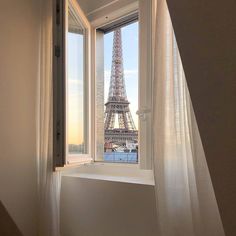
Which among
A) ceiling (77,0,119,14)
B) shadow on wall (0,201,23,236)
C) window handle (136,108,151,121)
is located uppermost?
ceiling (77,0,119,14)

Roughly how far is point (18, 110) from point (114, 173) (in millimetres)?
853

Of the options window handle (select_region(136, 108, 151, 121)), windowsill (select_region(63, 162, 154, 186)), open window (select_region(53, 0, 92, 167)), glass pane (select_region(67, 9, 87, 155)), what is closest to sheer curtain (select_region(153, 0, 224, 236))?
windowsill (select_region(63, 162, 154, 186))

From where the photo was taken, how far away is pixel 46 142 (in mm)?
2225

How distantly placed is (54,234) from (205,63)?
1.67m

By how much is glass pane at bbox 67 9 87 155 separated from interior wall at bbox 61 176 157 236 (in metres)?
0.29

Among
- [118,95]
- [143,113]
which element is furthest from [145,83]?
[118,95]

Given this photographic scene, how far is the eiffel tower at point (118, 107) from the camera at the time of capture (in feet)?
7.75

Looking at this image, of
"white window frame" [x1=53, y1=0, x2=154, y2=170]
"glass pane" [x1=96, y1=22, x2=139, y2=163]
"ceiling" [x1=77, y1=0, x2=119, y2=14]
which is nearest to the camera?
"white window frame" [x1=53, y1=0, x2=154, y2=170]

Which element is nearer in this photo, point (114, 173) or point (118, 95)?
point (114, 173)

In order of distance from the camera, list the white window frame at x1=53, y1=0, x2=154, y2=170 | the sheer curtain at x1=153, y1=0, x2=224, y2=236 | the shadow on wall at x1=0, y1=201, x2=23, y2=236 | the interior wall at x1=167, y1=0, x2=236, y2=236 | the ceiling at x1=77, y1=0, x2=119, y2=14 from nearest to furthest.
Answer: the interior wall at x1=167, y1=0, x2=236, y2=236
the sheer curtain at x1=153, y1=0, x2=224, y2=236
the white window frame at x1=53, y1=0, x2=154, y2=170
the shadow on wall at x1=0, y1=201, x2=23, y2=236
the ceiling at x1=77, y1=0, x2=119, y2=14

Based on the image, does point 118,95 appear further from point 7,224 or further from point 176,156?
point 7,224

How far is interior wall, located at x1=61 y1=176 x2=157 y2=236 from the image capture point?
70.7 inches

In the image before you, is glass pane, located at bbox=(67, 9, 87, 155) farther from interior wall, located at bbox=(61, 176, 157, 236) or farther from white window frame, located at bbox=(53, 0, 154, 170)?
interior wall, located at bbox=(61, 176, 157, 236)

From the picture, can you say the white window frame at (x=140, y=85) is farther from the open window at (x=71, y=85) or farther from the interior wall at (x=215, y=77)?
the interior wall at (x=215, y=77)
